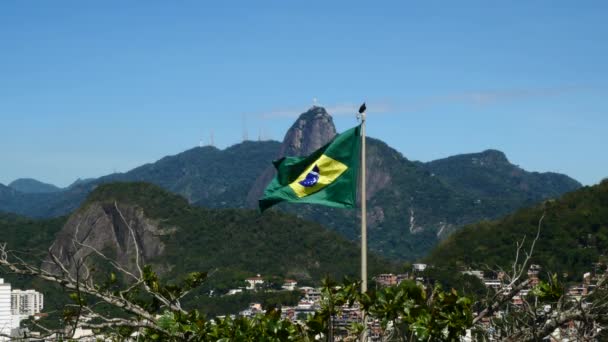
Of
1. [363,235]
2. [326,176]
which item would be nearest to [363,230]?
[363,235]

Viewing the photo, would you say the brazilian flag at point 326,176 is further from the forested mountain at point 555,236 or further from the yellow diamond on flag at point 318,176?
the forested mountain at point 555,236

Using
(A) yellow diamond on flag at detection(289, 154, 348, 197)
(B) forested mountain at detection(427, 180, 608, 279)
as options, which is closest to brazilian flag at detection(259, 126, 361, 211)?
(A) yellow diamond on flag at detection(289, 154, 348, 197)

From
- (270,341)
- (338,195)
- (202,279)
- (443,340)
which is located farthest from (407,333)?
(338,195)

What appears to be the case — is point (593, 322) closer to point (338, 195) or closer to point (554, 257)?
point (338, 195)

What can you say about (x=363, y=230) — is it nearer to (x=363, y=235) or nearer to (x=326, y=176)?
(x=363, y=235)

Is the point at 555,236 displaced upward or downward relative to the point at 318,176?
upward

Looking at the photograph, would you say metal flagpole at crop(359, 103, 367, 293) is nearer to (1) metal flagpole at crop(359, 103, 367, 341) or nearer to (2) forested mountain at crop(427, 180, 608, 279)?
(1) metal flagpole at crop(359, 103, 367, 341)
